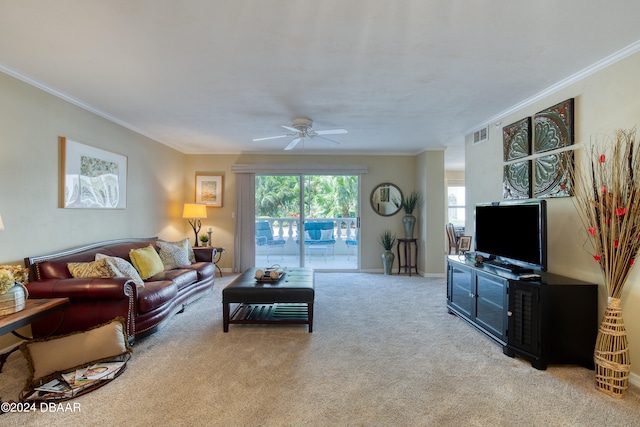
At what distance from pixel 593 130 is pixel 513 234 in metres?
1.05

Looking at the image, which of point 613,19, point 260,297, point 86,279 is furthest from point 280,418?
point 613,19

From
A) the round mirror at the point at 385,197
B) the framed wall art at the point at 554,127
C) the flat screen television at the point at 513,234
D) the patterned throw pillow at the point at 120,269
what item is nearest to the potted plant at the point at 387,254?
the round mirror at the point at 385,197

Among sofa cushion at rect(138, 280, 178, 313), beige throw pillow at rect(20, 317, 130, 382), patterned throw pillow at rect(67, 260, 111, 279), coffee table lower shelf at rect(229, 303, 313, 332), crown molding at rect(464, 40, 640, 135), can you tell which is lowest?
coffee table lower shelf at rect(229, 303, 313, 332)

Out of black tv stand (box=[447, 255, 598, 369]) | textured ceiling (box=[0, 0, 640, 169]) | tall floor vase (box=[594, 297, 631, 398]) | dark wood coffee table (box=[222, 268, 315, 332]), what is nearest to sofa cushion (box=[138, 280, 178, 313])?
dark wood coffee table (box=[222, 268, 315, 332])

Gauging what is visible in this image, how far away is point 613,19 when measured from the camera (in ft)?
5.95

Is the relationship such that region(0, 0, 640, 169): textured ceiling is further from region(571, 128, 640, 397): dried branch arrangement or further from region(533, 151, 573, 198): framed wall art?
region(571, 128, 640, 397): dried branch arrangement

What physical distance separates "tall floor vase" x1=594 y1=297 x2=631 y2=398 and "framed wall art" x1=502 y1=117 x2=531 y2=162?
1.66 m

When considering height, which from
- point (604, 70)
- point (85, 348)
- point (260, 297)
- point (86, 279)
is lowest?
point (85, 348)

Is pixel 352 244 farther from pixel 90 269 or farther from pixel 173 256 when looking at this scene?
pixel 90 269

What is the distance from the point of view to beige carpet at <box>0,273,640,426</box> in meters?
1.77

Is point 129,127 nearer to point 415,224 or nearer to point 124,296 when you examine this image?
point 124,296

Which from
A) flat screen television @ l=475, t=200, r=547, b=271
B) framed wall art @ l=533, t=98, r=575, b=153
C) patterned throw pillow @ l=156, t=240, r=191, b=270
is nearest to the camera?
flat screen television @ l=475, t=200, r=547, b=271

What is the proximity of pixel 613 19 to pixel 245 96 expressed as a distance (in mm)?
2838

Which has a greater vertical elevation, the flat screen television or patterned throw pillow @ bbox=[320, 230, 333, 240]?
the flat screen television
